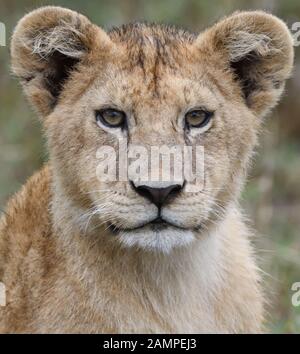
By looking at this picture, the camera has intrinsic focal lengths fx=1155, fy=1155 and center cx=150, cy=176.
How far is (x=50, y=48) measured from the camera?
641 cm

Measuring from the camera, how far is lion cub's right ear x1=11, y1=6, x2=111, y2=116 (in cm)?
633

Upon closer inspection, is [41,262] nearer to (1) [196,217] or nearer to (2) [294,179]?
(1) [196,217]

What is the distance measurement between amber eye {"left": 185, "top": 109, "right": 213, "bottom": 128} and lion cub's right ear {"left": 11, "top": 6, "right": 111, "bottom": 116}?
25.6 inches

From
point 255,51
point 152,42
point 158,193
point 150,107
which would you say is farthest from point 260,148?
point 158,193

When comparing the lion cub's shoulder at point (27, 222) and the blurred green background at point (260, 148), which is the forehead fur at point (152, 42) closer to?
the lion cub's shoulder at point (27, 222)

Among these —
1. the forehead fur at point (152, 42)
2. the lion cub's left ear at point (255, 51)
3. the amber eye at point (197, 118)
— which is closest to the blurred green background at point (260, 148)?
the lion cub's left ear at point (255, 51)

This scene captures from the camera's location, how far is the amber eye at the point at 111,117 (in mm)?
6035

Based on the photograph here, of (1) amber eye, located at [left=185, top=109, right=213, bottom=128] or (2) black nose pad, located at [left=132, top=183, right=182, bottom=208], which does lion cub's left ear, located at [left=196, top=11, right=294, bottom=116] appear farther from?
(2) black nose pad, located at [left=132, top=183, right=182, bottom=208]

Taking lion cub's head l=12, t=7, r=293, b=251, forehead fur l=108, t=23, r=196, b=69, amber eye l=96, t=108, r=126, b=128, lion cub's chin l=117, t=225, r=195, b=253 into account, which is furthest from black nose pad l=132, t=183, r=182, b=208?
forehead fur l=108, t=23, r=196, b=69

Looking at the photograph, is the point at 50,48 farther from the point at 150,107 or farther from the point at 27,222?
the point at 27,222

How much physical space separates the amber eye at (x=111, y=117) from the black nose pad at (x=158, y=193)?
0.52 m

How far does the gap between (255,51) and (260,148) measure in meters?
5.04

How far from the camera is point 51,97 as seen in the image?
256 inches

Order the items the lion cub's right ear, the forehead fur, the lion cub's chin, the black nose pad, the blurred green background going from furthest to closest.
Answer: the blurred green background, the lion cub's right ear, the forehead fur, the lion cub's chin, the black nose pad
